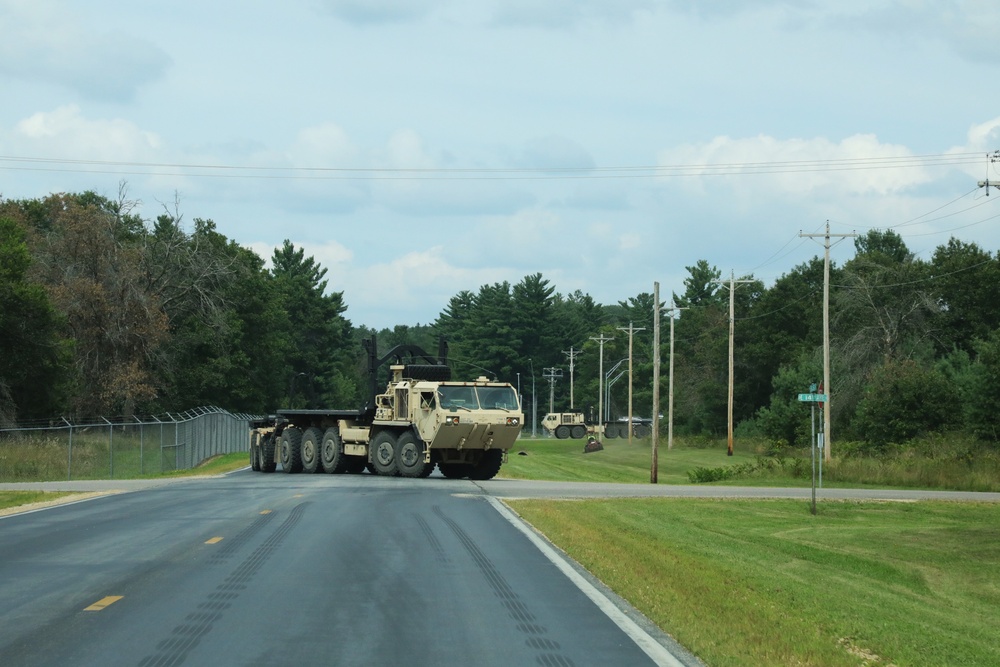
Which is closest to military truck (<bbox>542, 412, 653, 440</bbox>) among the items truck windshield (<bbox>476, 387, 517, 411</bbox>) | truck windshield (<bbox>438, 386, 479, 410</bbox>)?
truck windshield (<bbox>476, 387, 517, 411</bbox>)

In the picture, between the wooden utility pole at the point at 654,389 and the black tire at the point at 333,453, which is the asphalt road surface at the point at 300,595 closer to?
the black tire at the point at 333,453

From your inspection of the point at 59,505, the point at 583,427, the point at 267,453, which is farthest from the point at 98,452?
the point at 583,427

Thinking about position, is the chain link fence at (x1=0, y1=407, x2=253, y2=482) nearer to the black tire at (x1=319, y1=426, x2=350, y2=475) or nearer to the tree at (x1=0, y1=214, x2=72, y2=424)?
the tree at (x1=0, y1=214, x2=72, y2=424)

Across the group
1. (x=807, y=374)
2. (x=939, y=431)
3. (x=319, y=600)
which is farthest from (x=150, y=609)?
(x=807, y=374)

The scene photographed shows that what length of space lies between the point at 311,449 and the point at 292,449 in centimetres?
71

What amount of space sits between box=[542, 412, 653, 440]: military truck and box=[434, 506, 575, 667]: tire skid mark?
81.9 metres

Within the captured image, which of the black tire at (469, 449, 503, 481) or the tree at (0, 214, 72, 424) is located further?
the tree at (0, 214, 72, 424)

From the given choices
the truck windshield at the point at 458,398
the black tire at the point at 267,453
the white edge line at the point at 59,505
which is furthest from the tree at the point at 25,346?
the white edge line at the point at 59,505

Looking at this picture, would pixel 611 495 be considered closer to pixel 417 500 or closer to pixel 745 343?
pixel 417 500

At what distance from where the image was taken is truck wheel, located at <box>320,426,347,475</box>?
135ft

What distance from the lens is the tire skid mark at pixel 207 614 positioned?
8.95 m

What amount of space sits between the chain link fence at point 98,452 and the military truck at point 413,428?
5.30 meters

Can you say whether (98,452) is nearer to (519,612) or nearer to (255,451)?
(255,451)

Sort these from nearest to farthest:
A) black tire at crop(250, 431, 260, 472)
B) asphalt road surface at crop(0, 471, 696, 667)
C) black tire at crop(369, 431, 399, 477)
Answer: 1. asphalt road surface at crop(0, 471, 696, 667)
2. black tire at crop(369, 431, 399, 477)
3. black tire at crop(250, 431, 260, 472)
